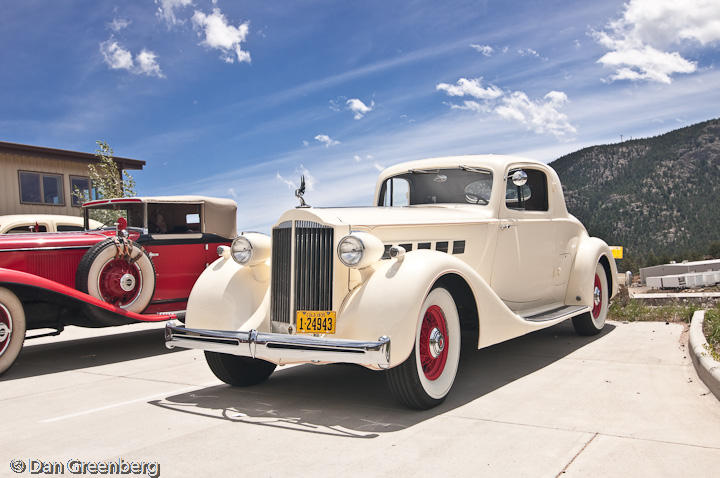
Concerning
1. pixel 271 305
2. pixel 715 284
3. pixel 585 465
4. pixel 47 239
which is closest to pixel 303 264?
pixel 271 305

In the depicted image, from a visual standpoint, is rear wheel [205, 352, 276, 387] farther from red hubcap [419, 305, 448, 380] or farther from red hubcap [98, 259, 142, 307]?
Answer: red hubcap [98, 259, 142, 307]

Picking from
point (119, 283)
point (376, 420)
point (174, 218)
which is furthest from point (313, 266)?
point (174, 218)

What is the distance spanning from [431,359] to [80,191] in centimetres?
2025

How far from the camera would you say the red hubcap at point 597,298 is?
25.3ft

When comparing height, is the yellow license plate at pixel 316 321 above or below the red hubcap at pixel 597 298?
above

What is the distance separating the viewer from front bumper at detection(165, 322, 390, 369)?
3846 millimetres

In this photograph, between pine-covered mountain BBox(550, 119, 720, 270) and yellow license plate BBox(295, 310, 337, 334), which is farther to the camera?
pine-covered mountain BBox(550, 119, 720, 270)

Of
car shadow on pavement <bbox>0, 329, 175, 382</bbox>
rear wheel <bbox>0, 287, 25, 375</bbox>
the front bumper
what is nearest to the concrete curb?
the front bumper

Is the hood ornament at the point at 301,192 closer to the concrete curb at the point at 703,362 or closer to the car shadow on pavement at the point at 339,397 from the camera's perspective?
the car shadow on pavement at the point at 339,397

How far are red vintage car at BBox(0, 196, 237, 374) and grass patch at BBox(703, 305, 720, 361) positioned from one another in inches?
231

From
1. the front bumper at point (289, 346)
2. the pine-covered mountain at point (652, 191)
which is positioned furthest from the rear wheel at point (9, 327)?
the pine-covered mountain at point (652, 191)

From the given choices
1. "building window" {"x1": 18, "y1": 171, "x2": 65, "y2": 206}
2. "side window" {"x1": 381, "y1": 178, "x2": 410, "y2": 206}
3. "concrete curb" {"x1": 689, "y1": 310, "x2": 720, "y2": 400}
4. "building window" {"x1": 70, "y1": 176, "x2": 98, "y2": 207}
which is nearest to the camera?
"concrete curb" {"x1": 689, "y1": 310, "x2": 720, "y2": 400}

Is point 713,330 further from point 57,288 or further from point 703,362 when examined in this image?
point 57,288

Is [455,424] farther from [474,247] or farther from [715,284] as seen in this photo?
[715,284]
